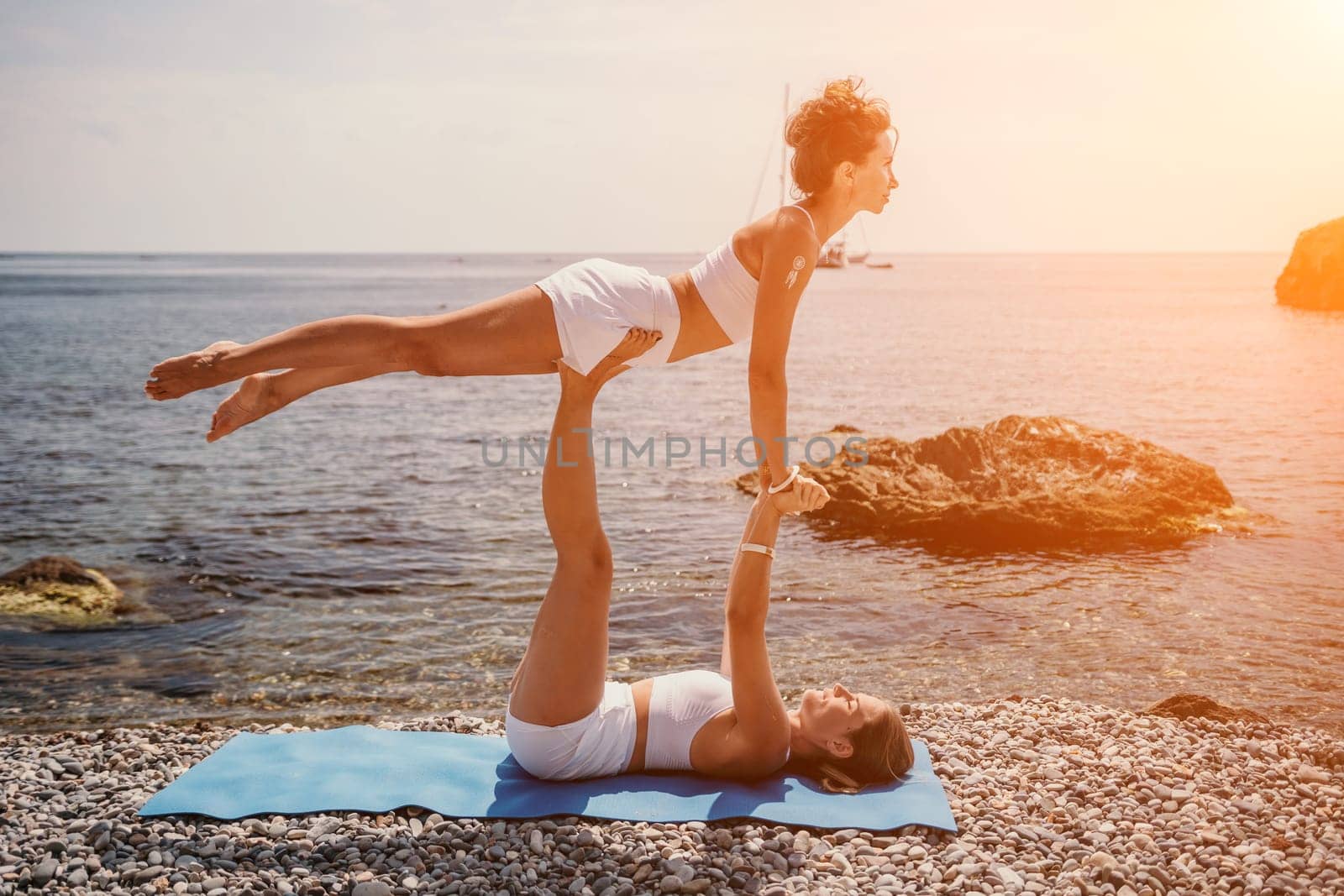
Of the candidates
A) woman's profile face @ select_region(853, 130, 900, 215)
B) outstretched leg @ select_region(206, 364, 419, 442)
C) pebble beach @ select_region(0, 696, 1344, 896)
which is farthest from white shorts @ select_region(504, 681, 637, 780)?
woman's profile face @ select_region(853, 130, 900, 215)

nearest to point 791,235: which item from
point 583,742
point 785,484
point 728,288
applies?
point 728,288

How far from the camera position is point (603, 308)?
15.2 feet

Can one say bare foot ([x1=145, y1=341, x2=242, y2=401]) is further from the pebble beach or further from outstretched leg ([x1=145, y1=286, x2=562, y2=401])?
the pebble beach

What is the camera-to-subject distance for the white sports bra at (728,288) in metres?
4.95

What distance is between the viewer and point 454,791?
4.92 m

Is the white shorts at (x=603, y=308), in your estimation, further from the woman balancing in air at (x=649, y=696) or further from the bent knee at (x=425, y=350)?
the bent knee at (x=425, y=350)

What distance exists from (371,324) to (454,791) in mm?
2249

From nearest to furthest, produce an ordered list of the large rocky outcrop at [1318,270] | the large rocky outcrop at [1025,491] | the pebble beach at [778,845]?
1. the pebble beach at [778,845]
2. the large rocky outcrop at [1025,491]
3. the large rocky outcrop at [1318,270]

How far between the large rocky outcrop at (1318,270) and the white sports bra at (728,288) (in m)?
51.0

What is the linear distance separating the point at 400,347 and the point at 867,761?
9.67ft

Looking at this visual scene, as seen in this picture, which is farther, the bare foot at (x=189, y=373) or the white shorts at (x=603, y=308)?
the white shorts at (x=603, y=308)

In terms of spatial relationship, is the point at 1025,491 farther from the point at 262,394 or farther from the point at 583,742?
the point at 262,394

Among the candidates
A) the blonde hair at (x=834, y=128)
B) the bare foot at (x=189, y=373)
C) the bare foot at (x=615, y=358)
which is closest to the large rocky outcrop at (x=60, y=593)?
the bare foot at (x=189, y=373)

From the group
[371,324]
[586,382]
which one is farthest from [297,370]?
[586,382]
